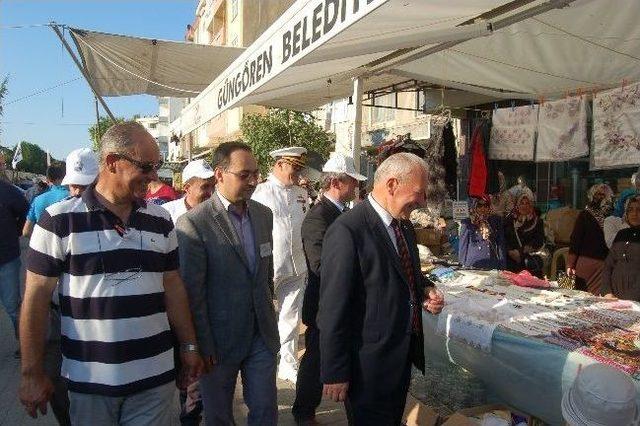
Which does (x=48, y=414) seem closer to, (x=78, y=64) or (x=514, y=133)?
(x=78, y=64)

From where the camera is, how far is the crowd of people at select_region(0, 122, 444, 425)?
1.97 meters

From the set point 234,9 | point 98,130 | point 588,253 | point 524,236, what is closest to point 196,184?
point 588,253

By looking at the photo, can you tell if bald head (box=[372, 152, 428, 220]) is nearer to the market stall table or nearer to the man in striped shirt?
the man in striped shirt

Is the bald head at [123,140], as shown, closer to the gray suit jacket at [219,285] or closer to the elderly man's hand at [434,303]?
the gray suit jacket at [219,285]

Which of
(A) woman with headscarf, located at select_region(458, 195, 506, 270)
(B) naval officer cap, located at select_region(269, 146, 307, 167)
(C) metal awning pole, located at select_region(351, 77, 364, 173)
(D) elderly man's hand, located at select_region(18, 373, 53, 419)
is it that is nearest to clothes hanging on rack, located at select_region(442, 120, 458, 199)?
(A) woman with headscarf, located at select_region(458, 195, 506, 270)

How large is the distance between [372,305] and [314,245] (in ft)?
4.16

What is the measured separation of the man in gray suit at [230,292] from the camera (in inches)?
100

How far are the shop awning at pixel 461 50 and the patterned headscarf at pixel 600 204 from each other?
120 cm

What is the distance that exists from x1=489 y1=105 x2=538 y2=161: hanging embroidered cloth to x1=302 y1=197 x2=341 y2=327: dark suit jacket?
351cm

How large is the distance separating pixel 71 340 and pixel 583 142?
5.46 m

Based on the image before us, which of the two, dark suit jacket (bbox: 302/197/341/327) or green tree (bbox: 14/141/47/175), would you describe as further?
green tree (bbox: 14/141/47/175)

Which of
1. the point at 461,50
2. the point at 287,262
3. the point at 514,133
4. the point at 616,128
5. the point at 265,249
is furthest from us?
the point at 514,133

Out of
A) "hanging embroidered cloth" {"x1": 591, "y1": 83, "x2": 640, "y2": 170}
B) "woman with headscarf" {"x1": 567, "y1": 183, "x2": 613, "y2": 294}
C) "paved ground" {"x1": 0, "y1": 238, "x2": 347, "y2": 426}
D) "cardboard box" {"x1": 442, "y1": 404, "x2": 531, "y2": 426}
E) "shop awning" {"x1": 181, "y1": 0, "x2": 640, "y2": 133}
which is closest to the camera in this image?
"cardboard box" {"x1": 442, "y1": 404, "x2": 531, "y2": 426}

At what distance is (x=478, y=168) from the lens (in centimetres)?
645
